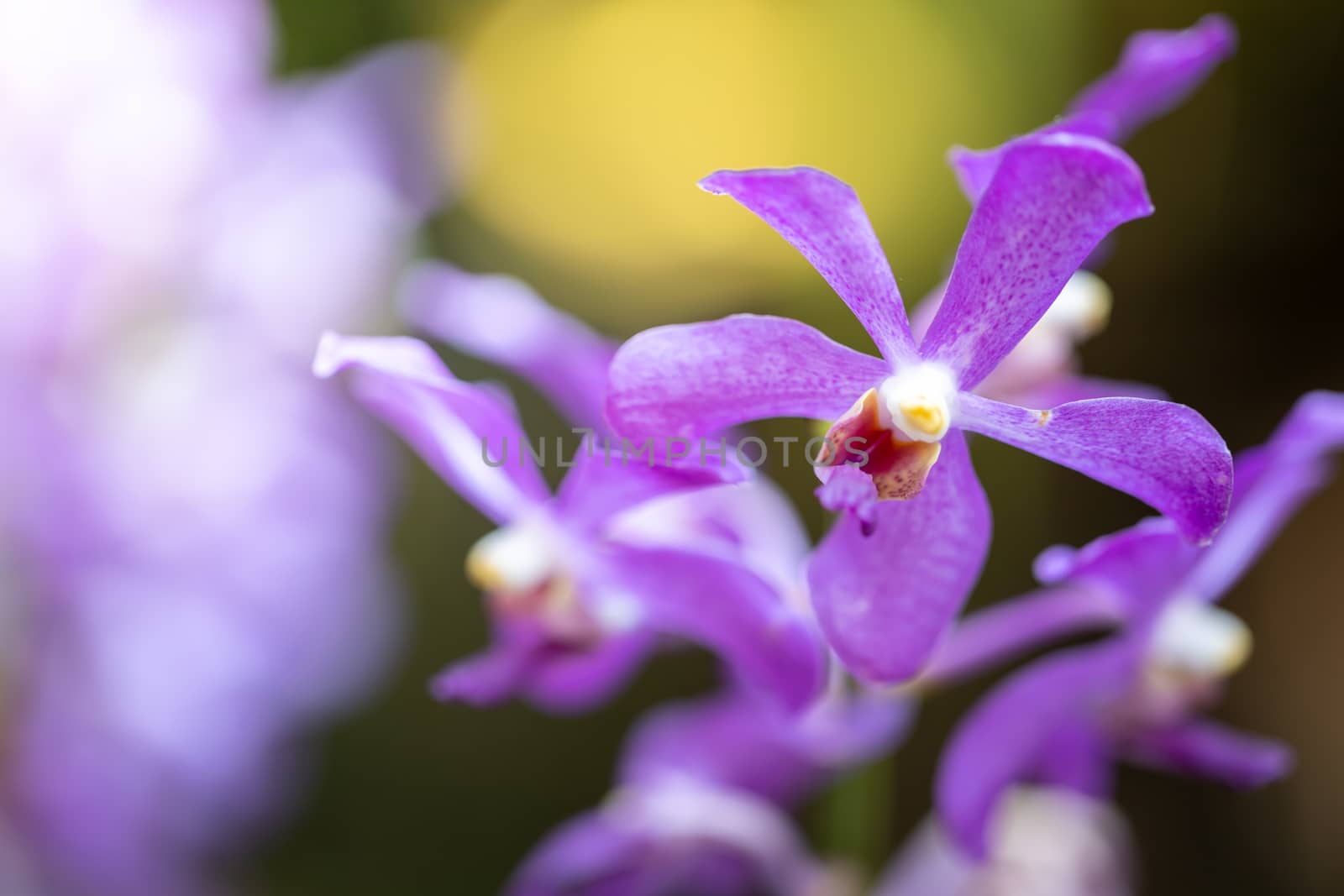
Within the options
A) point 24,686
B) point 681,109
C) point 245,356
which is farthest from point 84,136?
point 681,109

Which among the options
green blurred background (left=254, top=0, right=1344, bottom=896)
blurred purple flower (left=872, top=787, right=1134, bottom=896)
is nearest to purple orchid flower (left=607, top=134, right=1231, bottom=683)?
blurred purple flower (left=872, top=787, right=1134, bottom=896)

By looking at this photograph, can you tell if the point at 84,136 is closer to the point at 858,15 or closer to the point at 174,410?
the point at 174,410

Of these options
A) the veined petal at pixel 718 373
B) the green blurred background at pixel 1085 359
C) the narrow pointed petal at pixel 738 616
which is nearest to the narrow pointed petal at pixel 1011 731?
the narrow pointed petal at pixel 738 616

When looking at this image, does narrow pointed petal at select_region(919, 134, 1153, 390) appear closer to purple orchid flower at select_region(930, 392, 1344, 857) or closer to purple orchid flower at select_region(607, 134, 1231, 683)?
purple orchid flower at select_region(607, 134, 1231, 683)

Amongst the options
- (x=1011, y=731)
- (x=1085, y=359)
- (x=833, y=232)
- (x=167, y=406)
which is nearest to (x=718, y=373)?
(x=833, y=232)

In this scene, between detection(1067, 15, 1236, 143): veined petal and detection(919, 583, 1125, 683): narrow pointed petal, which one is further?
detection(919, 583, 1125, 683): narrow pointed petal

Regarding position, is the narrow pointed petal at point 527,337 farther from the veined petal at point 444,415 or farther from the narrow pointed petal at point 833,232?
the narrow pointed petal at point 833,232
